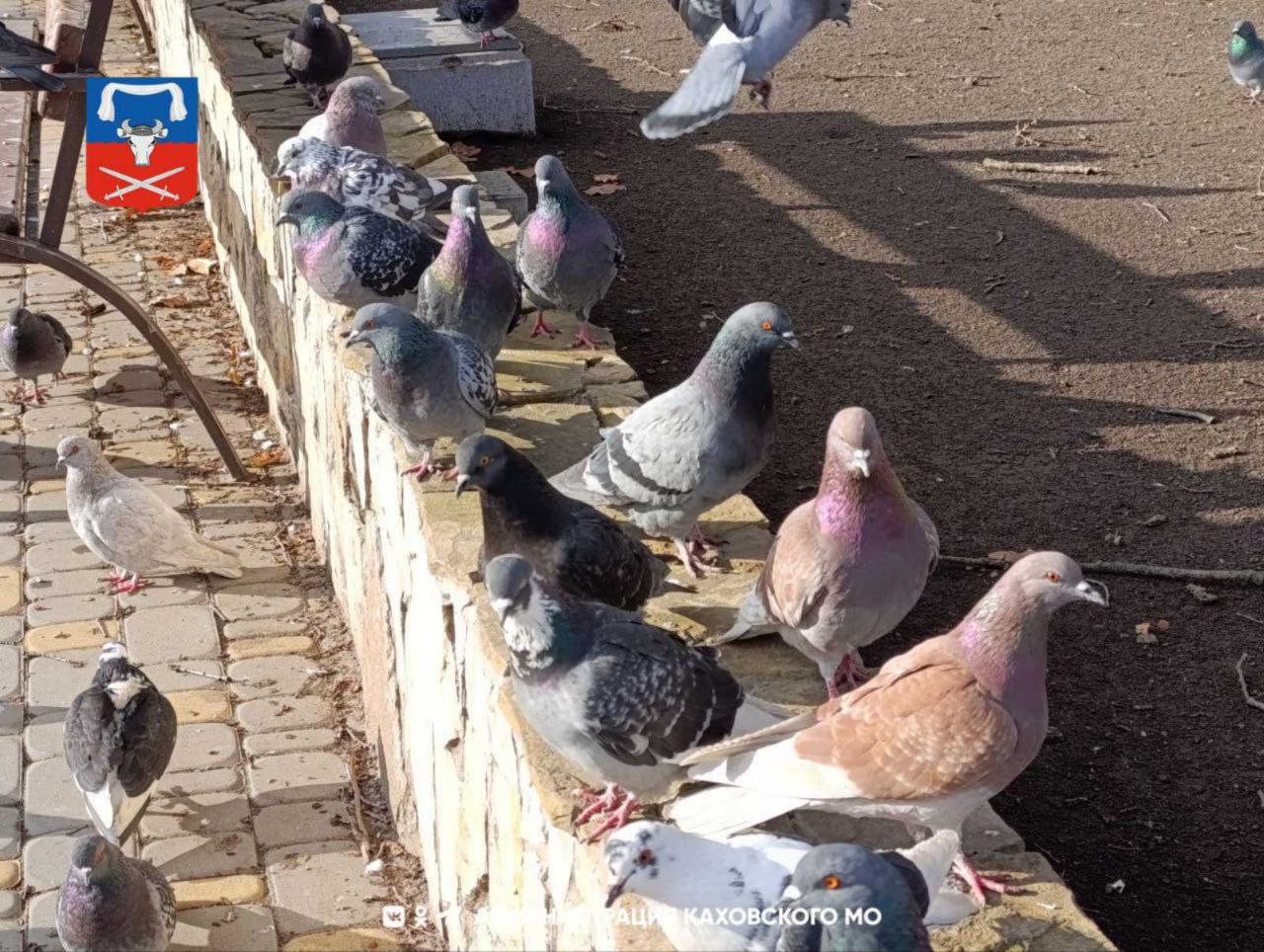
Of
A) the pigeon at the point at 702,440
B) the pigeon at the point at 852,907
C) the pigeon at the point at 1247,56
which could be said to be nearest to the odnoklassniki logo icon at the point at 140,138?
the pigeon at the point at 702,440

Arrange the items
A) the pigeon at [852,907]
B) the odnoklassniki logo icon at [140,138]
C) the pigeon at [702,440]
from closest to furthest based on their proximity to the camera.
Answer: the pigeon at [852,907] < the pigeon at [702,440] < the odnoklassniki logo icon at [140,138]

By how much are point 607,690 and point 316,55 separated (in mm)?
5013

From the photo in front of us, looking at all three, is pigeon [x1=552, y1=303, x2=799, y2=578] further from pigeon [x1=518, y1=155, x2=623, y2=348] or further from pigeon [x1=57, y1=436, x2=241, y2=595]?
pigeon [x1=57, y1=436, x2=241, y2=595]

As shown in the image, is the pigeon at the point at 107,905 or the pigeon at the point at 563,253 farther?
the pigeon at the point at 563,253

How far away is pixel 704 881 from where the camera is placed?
249 centimetres

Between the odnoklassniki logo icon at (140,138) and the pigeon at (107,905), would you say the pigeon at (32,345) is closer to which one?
the odnoklassniki logo icon at (140,138)

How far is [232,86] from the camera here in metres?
7.33

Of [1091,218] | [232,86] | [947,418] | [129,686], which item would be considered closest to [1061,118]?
[1091,218]

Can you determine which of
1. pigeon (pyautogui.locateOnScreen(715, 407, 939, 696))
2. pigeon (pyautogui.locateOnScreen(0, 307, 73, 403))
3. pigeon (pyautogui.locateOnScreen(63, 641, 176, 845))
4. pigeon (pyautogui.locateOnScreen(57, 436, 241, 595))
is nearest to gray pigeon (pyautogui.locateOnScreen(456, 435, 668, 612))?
pigeon (pyautogui.locateOnScreen(715, 407, 939, 696))

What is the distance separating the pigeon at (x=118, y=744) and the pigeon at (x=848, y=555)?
174 cm

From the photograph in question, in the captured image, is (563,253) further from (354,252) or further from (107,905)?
(107,905)

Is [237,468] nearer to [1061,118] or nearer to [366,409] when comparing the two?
[366,409]

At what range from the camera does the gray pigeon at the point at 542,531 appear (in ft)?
10.9

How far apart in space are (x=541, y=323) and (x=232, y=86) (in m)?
2.72
